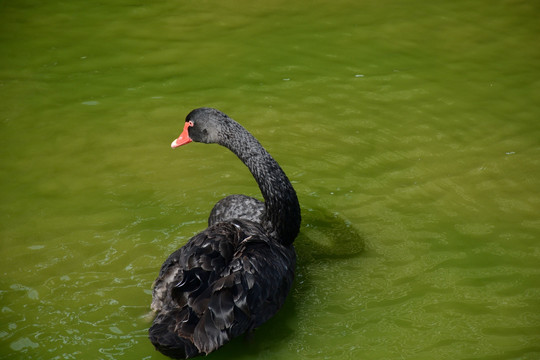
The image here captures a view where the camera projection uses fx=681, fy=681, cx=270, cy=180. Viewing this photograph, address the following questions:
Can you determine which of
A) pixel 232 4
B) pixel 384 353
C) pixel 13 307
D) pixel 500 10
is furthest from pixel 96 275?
pixel 500 10

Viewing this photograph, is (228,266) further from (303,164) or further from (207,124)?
(303,164)

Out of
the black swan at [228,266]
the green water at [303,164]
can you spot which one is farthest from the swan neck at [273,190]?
the green water at [303,164]

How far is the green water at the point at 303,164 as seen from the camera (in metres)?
4.08

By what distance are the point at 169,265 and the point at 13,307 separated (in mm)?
1023

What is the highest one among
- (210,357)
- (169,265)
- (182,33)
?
(182,33)

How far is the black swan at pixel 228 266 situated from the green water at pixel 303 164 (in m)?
0.28

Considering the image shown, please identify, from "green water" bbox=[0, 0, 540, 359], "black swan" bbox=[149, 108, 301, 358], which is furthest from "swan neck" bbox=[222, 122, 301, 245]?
"green water" bbox=[0, 0, 540, 359]

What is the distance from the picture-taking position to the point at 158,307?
393cm

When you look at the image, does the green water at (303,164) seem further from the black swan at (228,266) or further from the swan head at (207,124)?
the swan head at (207,124)

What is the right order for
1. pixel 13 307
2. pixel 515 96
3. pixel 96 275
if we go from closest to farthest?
pixel 13 307 → pixel 96 275 → pixel 515 96

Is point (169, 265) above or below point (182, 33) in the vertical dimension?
below

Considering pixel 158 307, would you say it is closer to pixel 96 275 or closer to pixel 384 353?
pixel 96 275

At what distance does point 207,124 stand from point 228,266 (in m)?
1.05

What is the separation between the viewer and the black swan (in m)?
3.59
